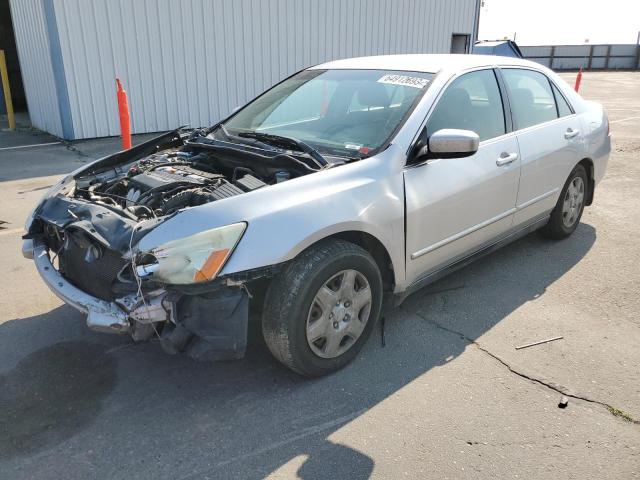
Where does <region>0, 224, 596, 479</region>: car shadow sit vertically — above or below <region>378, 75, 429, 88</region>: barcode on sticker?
below

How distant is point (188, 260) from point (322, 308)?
2.58 ft

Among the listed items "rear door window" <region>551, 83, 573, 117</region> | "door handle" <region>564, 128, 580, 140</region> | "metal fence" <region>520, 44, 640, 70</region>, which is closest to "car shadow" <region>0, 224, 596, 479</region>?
"door handle" <region>564, 128, 580, 140</region>

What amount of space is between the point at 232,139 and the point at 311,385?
1.76m

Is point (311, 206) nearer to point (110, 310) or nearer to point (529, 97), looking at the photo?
point (110, 310)

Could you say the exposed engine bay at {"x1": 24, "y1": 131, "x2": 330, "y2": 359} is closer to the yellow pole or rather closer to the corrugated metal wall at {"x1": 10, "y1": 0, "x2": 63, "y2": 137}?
the corrugated metal wall at {"x1": 10, "y1": 0, "x2": 63, "y2": 137}

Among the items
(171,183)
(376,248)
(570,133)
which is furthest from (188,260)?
(570,133)

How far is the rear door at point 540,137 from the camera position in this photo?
163 inches

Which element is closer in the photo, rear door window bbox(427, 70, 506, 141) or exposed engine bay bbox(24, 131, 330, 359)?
→ exposed engine bay bbox(24, 131, 330, 359)

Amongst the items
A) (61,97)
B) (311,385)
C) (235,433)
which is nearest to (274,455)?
(235,433)

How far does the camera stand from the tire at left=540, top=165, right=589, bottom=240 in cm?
482

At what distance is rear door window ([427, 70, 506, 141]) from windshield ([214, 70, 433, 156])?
183mm

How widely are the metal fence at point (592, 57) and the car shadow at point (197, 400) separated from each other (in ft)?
135

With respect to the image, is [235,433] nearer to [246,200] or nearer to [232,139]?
[246,200]

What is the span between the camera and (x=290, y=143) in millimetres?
3408
